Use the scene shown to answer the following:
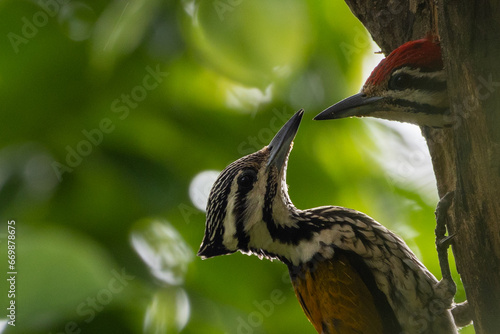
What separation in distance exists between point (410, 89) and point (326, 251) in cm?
105

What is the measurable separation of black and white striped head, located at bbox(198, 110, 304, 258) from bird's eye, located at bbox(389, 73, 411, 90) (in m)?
0.79

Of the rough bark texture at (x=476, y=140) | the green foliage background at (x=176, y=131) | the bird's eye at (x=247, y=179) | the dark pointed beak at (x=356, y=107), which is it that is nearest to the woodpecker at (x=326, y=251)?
the bird's eye at (x=247, y=179)

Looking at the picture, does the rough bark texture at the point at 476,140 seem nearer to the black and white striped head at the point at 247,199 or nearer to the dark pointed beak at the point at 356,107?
the dark pointed beak at the point at 356,107

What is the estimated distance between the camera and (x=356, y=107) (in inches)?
125

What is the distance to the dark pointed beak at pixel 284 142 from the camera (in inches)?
144

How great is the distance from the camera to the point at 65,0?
4.34m

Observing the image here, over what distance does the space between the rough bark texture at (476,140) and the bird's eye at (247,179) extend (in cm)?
129

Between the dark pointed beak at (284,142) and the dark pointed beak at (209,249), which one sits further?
the dark pointed beak at (284,142)

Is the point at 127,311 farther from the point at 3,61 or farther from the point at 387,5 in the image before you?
the point at 387,5

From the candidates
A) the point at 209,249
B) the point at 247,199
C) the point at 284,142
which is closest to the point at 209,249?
the point at 209,249

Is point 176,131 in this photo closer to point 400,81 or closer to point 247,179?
point 247,179

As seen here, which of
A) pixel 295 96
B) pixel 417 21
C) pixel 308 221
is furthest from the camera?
pixel 295 96

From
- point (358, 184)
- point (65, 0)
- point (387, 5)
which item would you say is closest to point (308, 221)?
point (358, 184)

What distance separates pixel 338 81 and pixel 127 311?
224 cm
